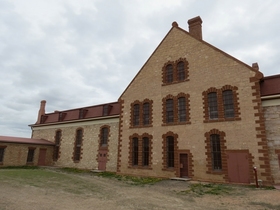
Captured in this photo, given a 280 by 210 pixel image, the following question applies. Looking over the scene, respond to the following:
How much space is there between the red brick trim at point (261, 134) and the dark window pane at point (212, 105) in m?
2.70

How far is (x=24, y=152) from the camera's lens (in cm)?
2589

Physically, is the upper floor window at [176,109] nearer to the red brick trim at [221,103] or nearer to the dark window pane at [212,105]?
the red brick trim at [221,103]

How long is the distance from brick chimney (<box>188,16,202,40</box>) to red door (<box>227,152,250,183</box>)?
11.1 metres

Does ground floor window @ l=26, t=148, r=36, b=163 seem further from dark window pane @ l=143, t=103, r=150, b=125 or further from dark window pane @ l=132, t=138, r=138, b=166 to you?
dark window pane @ l=143, t=103, r=150, b=125

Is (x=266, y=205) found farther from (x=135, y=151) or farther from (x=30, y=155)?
(x=30, y=155)

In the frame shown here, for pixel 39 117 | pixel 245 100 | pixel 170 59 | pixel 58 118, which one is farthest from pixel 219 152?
pixel 39 117

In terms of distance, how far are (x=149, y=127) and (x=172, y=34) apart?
925 cm

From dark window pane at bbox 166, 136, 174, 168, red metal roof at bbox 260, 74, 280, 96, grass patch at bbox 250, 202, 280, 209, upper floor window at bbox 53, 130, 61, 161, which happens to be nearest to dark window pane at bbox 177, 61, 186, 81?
dark window pane at bbox 166, 136, 174, 168

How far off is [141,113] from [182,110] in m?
4.28

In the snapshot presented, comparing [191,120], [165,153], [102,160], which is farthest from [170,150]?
[102,160]

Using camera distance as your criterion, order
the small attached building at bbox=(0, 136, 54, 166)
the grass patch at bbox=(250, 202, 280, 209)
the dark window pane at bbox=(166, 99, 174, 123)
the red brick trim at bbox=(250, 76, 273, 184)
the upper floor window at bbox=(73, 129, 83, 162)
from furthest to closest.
→ the upper floor window at bbox=(73, 129, 83, 162) → the small attached building at bbox=(0, 136, 54, 166) → the dark window pane at bbox=(166, 99, 174, 123) → the red brick trim at bbox=(250, 76, 273, 184) → the grass patch at bbox=(250, 202, 280, 209)

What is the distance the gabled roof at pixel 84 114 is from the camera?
79.7 feet

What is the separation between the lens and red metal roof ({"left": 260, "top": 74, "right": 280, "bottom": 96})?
47.0ft

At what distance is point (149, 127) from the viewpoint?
19359 millimetres
